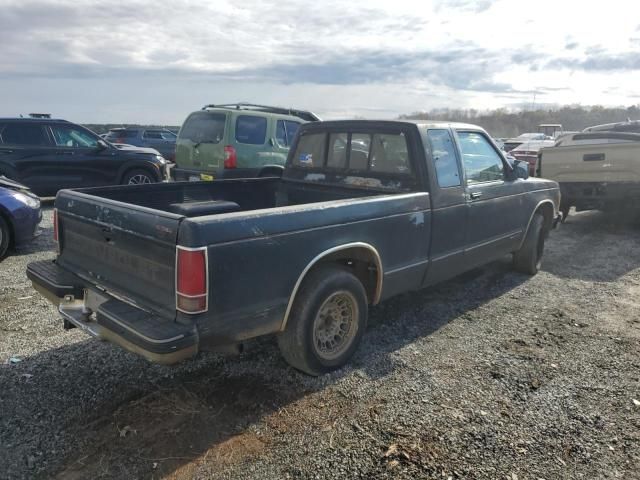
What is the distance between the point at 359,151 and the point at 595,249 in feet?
16.5

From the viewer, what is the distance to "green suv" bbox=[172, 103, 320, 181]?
359 inches

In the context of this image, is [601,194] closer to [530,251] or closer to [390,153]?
[530,251]

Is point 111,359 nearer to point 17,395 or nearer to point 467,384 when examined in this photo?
point 17,395

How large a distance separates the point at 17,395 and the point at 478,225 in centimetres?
400

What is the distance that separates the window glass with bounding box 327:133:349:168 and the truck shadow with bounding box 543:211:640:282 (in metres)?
3.36

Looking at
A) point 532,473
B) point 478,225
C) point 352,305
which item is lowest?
point 532,473

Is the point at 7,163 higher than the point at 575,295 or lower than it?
higher

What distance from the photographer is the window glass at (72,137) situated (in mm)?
9750

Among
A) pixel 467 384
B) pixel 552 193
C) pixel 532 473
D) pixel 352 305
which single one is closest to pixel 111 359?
pixel 352 305

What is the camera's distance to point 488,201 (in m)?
4.93

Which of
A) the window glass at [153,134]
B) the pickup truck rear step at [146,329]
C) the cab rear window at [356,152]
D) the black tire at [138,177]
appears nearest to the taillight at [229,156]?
the black tire at [138,177]

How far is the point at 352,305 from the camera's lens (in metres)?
3.70

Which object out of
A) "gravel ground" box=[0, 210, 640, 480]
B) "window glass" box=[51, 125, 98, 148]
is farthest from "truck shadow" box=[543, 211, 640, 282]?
"window glass" box=[51, 125, 98, 148]

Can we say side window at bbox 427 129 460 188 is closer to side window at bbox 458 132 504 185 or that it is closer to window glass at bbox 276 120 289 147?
side window at bbox 458 132 504 185
